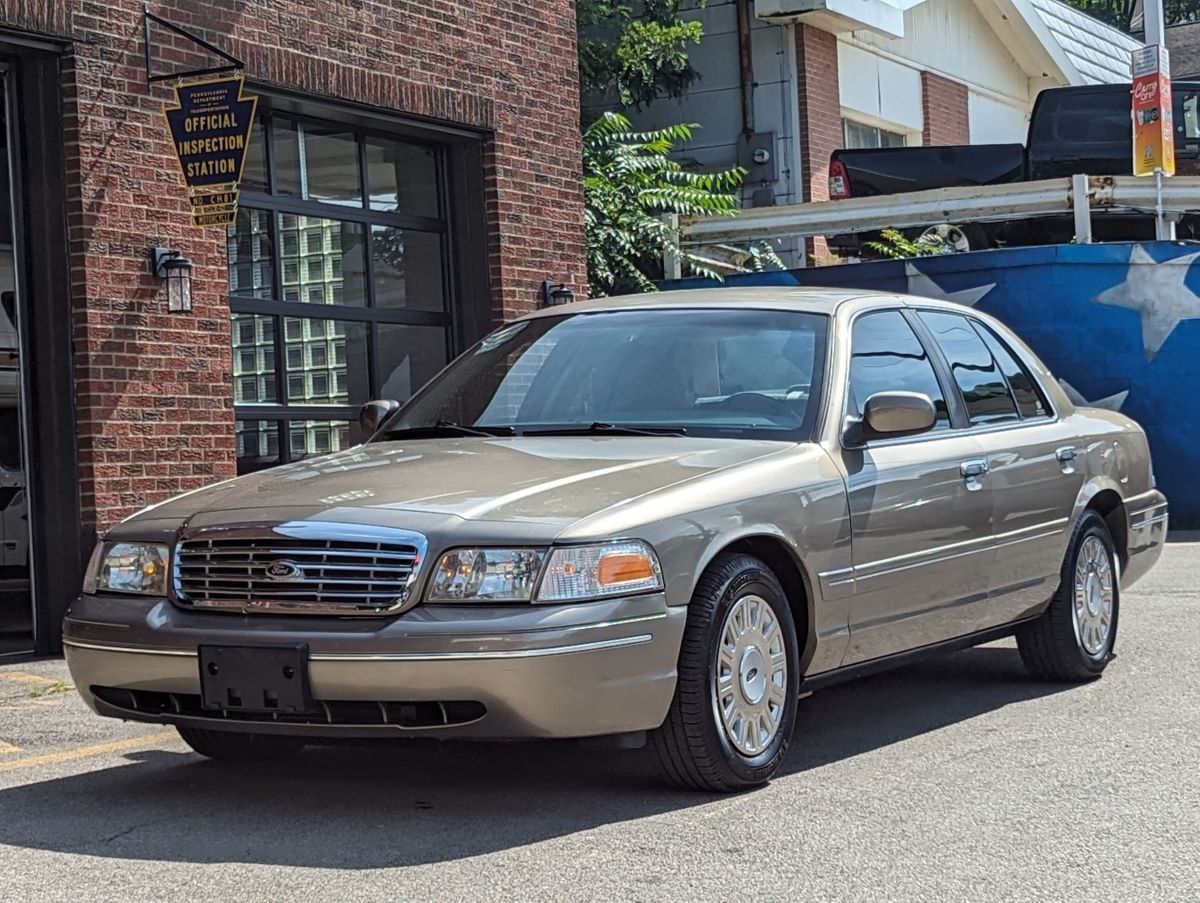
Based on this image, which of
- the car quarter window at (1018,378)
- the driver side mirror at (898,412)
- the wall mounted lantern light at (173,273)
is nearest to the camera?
the driver side mirror at (898,412)

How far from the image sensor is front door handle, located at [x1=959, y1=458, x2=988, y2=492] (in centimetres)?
673

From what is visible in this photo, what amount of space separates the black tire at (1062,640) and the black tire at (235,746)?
3097 mm

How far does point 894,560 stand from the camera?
6223 mm

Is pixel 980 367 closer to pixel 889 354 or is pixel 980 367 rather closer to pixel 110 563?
pixel 889 354

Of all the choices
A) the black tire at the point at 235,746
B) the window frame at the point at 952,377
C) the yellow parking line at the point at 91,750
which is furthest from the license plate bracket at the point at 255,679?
the window frame at the point at 952,377

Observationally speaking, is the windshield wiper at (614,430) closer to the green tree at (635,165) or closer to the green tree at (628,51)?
the green tree at (635,165)

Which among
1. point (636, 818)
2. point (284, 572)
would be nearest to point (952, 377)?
point (636, 818)

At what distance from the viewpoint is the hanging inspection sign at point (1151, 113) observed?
54.0 feet

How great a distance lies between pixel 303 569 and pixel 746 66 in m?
16.5

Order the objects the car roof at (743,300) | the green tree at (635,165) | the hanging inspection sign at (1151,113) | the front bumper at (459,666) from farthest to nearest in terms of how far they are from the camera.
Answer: the hanging inspection sign at (1151,113) < the green tree at (635,165) < the car roof at (743,300) < the front bumper at (459,666)

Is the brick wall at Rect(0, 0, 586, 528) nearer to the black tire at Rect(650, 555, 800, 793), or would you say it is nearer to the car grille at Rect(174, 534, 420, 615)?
the car grille at Rect(174, 534, 420, 615)

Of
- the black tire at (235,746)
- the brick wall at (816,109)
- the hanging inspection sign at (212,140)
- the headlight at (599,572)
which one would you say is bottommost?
the black tire at (235,746)

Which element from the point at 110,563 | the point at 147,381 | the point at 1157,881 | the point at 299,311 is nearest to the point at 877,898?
the point at 1157,881

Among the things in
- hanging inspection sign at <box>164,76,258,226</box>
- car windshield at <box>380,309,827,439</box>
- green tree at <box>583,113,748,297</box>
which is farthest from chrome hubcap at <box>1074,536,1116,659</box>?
green tree at <box>583,113,748,297</box>
